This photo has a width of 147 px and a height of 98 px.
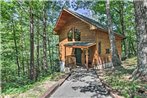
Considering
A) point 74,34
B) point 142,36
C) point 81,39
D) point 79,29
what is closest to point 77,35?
point 74,34

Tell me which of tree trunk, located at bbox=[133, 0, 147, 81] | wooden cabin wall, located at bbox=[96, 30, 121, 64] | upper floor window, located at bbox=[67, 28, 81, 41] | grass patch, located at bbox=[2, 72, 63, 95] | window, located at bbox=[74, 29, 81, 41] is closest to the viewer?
grass patch, located at bbox=[2, 72, 63, 95]

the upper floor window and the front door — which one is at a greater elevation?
the upper floor window

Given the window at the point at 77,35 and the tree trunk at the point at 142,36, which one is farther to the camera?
the window at the point at 77,35

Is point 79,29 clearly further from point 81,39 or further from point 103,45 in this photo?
point 103,45

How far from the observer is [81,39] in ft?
71.5

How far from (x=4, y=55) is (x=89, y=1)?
15.6 metres

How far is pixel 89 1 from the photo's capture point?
32844 millimetres

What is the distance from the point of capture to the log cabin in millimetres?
20531

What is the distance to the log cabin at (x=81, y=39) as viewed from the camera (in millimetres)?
20531

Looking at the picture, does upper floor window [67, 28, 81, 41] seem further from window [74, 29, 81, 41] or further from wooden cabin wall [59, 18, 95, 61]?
wooden cabin wall [59, 18, 95, 61]

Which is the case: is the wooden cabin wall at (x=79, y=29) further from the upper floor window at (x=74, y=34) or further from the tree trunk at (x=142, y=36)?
the tree trunk at (x=142, y=36)

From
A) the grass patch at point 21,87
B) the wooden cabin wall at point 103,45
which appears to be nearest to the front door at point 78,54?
the wooden cabin wall at point 103,45

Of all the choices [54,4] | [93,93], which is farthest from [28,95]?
[54,4]

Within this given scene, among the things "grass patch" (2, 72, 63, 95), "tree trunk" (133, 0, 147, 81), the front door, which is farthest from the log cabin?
"tree trunk" (133, 0, 147, 81)
